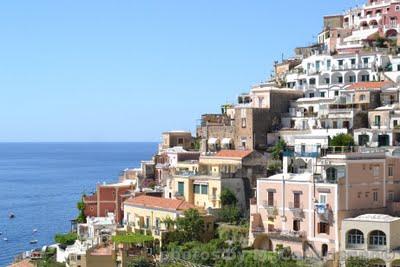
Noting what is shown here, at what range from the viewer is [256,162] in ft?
148

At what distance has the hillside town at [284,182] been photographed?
3631 centimetres

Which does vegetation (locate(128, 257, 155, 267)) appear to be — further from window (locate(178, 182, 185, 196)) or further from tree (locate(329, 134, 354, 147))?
tree (locate(329, 134, 354, 147))

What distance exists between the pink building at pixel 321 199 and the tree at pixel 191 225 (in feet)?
10.0

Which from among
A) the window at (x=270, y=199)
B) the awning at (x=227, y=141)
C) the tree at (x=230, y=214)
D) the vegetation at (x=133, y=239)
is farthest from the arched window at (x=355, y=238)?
the awning at (x=227, y=141)

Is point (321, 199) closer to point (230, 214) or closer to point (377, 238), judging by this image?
point (377, 238)

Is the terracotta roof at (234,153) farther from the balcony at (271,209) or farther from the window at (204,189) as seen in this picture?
the balcony at (271,209)

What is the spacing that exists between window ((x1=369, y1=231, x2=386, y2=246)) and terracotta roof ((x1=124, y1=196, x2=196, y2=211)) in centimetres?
1190

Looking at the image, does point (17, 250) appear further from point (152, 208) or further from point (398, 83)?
point (398, 83)

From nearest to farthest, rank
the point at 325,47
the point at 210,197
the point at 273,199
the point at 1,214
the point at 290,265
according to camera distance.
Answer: the point at 290,265, the point at 273,199, the point at 210,197, the point at 325,47, the point at 1,214

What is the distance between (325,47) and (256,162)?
20251mm

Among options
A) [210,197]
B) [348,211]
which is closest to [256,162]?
[210,197]

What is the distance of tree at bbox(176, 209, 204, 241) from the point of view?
40.6 metres

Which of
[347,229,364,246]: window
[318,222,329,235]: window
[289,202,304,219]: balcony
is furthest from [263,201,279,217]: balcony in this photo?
[347,229,364,246]: window

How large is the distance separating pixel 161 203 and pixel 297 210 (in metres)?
9.67
